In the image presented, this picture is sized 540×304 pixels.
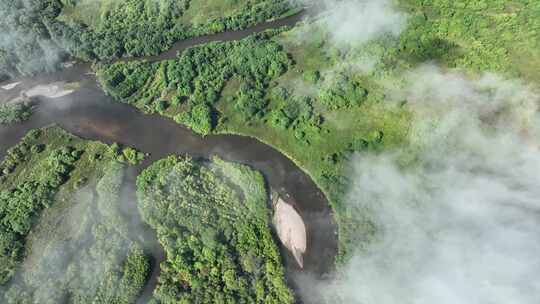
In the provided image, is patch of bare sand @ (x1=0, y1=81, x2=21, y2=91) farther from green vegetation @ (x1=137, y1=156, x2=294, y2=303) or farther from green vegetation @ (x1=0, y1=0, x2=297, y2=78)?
green vegetation @ (x1=137, y1=156, x2=294, y2=303)

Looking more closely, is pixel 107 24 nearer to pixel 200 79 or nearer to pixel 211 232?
pixel 200 79

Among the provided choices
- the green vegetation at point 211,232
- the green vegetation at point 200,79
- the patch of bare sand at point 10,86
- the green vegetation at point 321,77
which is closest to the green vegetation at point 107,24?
the patch of bare sand at point 10,86

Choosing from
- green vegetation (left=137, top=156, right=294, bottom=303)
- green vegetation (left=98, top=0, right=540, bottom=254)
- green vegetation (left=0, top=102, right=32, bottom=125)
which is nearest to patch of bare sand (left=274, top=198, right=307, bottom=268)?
→ green vegetation (left=137, top=156, right=294, bottom=303)

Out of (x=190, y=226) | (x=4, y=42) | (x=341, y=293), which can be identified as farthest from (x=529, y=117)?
(x=4, y=42)

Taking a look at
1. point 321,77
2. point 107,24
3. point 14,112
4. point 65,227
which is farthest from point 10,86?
point 321,77

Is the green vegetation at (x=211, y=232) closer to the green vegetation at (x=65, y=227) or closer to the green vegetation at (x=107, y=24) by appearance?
the green vegetation at (x=65, y=227)
